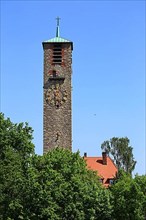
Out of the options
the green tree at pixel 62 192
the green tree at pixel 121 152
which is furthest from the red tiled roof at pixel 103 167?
the green tree at pixel 62 192

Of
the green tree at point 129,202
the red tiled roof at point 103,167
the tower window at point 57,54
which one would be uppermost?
the tower window at point 57,54

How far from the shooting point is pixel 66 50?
59.0 meters

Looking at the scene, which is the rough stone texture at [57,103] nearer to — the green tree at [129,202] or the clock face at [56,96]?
the clock face at [56,96]

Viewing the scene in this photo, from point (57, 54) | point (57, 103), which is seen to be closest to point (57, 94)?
point (57, 103)

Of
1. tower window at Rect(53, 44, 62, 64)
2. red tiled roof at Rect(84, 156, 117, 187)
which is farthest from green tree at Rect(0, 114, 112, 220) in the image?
Result: red tiled roof at Rect(84, 156, 117, 187)

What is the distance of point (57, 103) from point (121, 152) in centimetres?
2406

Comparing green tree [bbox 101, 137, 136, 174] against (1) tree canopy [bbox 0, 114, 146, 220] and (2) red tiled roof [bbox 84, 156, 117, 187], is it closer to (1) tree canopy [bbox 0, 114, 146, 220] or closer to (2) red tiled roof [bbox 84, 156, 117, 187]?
(2) red tiled roof [bbox 84, 156, 117, 187]

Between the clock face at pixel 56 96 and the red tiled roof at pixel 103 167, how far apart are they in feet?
45.2

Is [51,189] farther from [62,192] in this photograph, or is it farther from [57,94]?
[57,94]

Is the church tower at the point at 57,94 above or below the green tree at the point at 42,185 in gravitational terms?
above

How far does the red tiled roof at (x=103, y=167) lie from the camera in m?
69.1

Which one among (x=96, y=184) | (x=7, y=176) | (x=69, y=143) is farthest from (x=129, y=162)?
(x=7, y=176)

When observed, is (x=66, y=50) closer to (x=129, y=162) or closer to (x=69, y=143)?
(x=69, y=143)

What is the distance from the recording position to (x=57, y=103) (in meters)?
57.6
